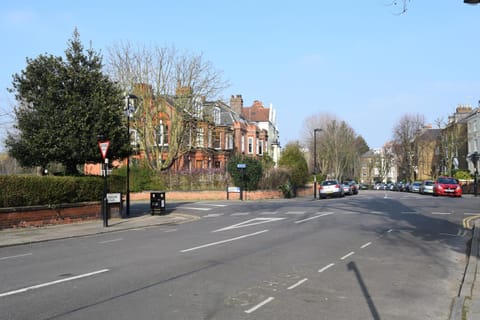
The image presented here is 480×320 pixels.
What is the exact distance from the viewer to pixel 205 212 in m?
26.9

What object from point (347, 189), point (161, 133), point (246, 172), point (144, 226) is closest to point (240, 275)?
point (144, 226)

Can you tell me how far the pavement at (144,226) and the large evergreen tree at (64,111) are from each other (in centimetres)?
328

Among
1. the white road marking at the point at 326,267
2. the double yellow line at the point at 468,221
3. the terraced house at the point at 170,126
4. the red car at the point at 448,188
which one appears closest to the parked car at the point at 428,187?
the red car at the point at 448,188

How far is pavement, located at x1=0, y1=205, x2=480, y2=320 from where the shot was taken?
686 centimetres

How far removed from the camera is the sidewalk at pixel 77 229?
613 inches

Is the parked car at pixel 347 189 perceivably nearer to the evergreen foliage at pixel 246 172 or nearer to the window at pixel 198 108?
the evergreen foliage at pixel 246 172

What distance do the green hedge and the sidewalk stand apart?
3.45 ft

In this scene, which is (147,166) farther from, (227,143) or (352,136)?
(352,136)

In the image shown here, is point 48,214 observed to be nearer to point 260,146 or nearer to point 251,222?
point 251,222

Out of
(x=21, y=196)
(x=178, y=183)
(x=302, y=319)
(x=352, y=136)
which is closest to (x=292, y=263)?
(x=302, y=319)

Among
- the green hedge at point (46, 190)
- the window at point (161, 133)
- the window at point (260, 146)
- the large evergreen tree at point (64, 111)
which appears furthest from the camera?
the window at point (260, 146)

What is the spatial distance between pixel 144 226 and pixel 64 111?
593cm

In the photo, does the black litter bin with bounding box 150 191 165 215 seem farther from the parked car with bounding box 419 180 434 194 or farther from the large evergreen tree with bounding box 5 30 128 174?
the parked car with bounding box 419 180 434 194

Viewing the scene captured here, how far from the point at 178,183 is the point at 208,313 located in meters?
35.4
